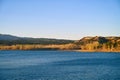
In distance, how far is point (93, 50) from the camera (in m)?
161

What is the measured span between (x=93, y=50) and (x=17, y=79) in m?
125

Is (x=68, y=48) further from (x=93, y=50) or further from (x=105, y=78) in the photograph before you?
(x=105, y=78)

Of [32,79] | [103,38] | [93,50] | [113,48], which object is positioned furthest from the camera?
[103,38]

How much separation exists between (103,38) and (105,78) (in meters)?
148

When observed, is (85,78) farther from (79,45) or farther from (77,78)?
(79,45)

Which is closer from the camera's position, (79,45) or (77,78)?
(77,78)

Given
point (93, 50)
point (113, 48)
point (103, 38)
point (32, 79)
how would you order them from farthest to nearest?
point (103, 38), point (93, 50), point (113, 48), point (32, 79)

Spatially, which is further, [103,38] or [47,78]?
[103,38]

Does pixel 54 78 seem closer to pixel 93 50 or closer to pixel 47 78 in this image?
pixel 47 78

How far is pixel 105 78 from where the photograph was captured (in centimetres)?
3872

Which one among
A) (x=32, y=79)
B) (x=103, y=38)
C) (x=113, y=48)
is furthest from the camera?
(x=103, y=38)

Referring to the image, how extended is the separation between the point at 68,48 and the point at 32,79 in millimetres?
158805

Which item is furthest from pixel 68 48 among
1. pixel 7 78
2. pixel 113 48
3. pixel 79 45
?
pixel 7 78

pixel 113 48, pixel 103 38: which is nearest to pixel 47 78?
pixel 113 48
